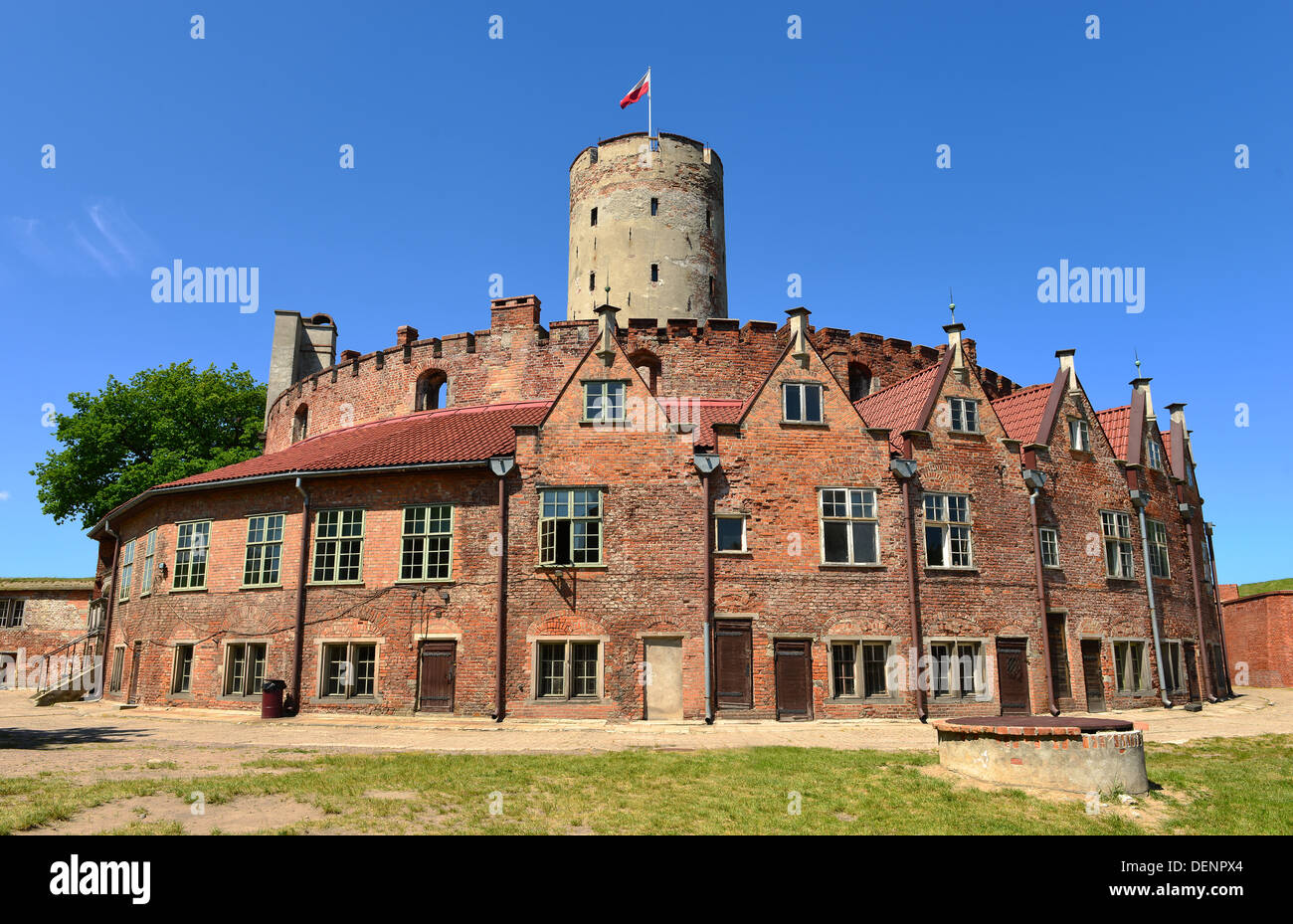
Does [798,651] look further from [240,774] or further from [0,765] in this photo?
[0,765]

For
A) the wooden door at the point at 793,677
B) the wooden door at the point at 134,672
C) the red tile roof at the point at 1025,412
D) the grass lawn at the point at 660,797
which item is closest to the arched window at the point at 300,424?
the wooden door at the point at 134,672

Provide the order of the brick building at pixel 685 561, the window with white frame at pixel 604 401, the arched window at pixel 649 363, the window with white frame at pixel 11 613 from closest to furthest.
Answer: the brick building at pixel 685 561
the window with white frame at pixel 604 401
the arched window at pixel 649 363
the window with white frame at pixel 11 613

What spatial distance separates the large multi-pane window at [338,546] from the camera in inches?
957

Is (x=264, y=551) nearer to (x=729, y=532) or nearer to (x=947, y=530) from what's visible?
(x=729, y=532)

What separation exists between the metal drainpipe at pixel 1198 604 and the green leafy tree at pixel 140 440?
43.8 meters

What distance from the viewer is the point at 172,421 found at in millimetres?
47000

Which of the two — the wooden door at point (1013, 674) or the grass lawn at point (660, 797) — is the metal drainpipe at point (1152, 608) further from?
the grass lawn at point (660, 797)

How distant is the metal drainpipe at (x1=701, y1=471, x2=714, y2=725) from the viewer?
21781mm

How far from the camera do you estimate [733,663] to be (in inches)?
879

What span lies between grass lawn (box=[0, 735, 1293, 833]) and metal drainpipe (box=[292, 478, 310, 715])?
360 inches

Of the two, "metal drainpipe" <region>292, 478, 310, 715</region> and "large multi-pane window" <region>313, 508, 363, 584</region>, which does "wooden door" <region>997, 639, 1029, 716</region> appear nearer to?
"large multi-pane window" <region>313, 508, 363, 584</region>

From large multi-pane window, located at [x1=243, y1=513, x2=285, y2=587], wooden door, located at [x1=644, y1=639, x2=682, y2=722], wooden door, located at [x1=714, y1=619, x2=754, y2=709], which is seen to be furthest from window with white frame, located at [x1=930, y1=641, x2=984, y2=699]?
A: large multi-pane window, located at [x1=243, y1=513, x2=285, y2=587]
